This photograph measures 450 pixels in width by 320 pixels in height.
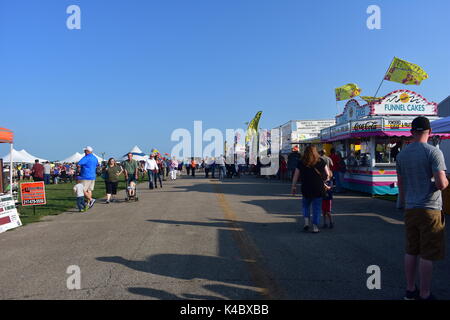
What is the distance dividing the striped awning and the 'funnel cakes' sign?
14600mm

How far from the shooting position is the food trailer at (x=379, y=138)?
A: 45.1 ft

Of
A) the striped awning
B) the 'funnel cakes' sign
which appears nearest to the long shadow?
the striped awning

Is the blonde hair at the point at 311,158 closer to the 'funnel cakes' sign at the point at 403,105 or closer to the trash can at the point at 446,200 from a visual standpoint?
the trash can at the point at 446,200

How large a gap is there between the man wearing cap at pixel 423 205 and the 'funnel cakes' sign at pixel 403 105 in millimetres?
13522

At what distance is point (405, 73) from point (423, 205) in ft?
56.4

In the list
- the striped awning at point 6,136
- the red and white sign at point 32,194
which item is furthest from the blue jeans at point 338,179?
the striped awning at point 6,136

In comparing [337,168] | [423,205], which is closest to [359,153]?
[337,168]

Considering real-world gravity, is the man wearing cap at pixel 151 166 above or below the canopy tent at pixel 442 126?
below

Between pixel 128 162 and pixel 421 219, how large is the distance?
11202mm

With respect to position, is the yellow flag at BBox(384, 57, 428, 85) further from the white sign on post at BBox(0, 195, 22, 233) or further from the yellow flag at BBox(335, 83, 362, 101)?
the white sign on post at BBox(0, 195, 22, 233)

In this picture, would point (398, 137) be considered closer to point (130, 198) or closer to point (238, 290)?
point (130, 198)

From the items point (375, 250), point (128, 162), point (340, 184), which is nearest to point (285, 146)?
point (340, 184)

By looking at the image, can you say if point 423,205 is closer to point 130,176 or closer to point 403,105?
point 130,176
